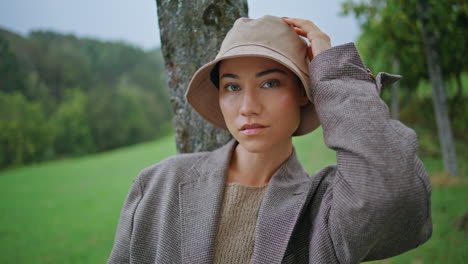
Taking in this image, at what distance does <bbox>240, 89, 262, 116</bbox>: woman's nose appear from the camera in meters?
1.47

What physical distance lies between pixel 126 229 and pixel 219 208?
0.51 metres

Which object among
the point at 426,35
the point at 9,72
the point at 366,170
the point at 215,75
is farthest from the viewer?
the point at 9,72

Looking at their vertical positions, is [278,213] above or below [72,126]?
above

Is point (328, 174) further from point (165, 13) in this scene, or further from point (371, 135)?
point (165, 13)

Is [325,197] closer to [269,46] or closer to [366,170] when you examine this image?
[366,170]

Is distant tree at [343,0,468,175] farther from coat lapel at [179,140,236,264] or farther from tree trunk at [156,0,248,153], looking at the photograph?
coat lapel at [179,140,236,264]

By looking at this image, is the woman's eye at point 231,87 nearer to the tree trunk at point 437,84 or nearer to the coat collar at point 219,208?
the coat collar at point 219,208

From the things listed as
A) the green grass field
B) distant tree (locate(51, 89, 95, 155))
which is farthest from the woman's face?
distant tree (locate(51, 89, 95, 155))

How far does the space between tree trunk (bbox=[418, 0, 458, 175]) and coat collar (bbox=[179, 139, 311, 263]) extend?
7001 millimetres

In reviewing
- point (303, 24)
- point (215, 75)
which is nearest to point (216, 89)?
point (215, 75)

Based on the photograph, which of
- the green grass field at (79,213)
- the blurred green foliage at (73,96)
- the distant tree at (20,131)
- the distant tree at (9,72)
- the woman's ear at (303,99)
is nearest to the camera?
the woman's ear at (303,99)

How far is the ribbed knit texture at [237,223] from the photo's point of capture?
60.8 inches

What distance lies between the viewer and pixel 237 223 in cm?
162

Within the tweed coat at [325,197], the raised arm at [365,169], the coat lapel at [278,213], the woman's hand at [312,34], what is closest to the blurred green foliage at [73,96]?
the tweed coat at [325,197]
